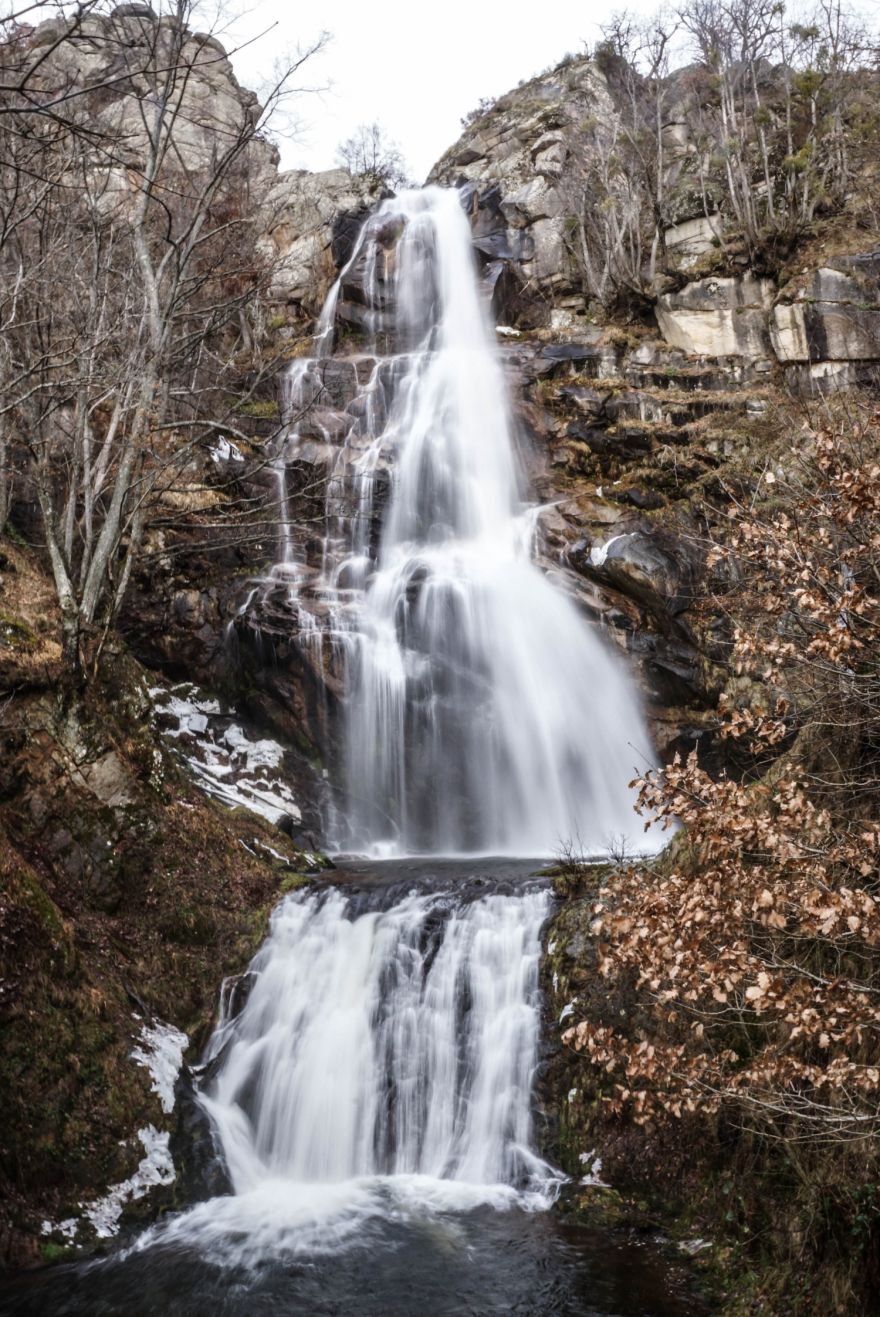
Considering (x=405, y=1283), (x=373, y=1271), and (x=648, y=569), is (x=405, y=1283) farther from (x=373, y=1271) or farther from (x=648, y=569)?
(x=648, y=569)

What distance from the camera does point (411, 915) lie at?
9.09m

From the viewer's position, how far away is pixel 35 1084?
6.75 metres

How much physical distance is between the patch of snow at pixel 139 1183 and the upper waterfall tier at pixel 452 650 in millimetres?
6747

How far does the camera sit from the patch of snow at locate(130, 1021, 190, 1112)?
7.71 m

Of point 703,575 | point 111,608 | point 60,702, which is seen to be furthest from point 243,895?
point 703,575

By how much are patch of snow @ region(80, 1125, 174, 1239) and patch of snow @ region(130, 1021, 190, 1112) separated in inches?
12.3

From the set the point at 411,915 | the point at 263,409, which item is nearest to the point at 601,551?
the point at 411,915

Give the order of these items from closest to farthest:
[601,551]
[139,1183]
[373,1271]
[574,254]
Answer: [373,1271], [139,1183], [601,551], [574,254]

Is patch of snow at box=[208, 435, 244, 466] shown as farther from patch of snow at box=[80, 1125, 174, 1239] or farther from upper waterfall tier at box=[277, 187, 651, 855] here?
patch of snow at box=[80, 1125, 174, 1239]

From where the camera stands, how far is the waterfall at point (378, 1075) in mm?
7125

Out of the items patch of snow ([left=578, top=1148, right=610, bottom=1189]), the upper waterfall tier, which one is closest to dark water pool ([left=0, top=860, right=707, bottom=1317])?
patch of snow ([left=578, top=1148, right=610, bottom=1189])

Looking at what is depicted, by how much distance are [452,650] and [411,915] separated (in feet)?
22.9

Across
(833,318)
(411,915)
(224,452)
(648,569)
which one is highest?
(833,318)

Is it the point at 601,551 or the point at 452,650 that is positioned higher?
the point at 601,551
